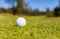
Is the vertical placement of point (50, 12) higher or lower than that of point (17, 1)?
lower

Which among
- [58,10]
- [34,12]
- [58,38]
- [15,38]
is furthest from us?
[34,12]

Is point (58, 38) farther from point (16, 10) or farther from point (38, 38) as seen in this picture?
point (16, 10)

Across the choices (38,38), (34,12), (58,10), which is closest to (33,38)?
(38,38)

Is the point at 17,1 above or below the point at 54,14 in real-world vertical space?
above

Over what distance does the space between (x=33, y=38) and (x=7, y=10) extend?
89.7 ft

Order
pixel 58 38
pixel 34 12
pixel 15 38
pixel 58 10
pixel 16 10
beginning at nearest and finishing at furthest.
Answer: pixel 15 38
pixel 58 38
pixel 58 10
pixel 16 10
pixel 34 12

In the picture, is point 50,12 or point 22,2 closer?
point 50,12

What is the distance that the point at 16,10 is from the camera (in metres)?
32.2

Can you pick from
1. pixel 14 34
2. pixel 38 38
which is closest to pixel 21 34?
pixel 14 34

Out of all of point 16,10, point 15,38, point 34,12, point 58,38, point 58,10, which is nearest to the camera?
point 15,38

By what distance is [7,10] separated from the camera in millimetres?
33750

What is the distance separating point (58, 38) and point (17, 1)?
26.9 meters

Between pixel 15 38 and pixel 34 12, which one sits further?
pixel 34 12

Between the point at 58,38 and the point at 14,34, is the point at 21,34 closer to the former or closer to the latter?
the point at 14,34
